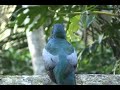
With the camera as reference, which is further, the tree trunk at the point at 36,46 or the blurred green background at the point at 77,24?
the tree trunk at the point at 36,46

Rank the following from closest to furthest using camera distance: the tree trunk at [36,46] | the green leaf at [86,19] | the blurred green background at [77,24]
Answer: the green leaf at [86,19] → the blurred green background at [77,24] → the tree trunk at [36,46]

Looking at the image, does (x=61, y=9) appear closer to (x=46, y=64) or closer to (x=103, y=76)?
(x=103, y=76)

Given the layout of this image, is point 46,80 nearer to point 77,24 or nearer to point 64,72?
point 64,72

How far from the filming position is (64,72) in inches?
79.4

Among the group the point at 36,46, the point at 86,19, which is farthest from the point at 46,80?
the point at 36,46

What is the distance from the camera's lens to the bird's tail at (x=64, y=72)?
6.59 ft

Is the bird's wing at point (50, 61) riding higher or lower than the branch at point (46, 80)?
higher

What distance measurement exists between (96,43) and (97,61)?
78.5 inches

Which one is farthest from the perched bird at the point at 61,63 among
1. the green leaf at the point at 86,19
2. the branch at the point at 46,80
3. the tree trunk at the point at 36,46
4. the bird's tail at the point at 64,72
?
the tree trunk at the point at 36,46

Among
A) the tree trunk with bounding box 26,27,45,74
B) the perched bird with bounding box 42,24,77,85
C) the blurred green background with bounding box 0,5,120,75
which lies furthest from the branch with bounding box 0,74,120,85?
the tree trunk with bounding box 26,27,45,74

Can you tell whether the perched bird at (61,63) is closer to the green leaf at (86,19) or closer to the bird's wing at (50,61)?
the bird's wing at (50,61)

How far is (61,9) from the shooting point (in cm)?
385

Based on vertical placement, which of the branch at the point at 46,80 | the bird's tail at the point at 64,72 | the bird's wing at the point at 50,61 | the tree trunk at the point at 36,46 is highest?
the bird's wing at the point at 50,61

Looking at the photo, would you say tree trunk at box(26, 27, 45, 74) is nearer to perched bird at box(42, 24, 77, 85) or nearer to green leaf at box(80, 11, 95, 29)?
green leaf at box(80, 11, 95, 29)
